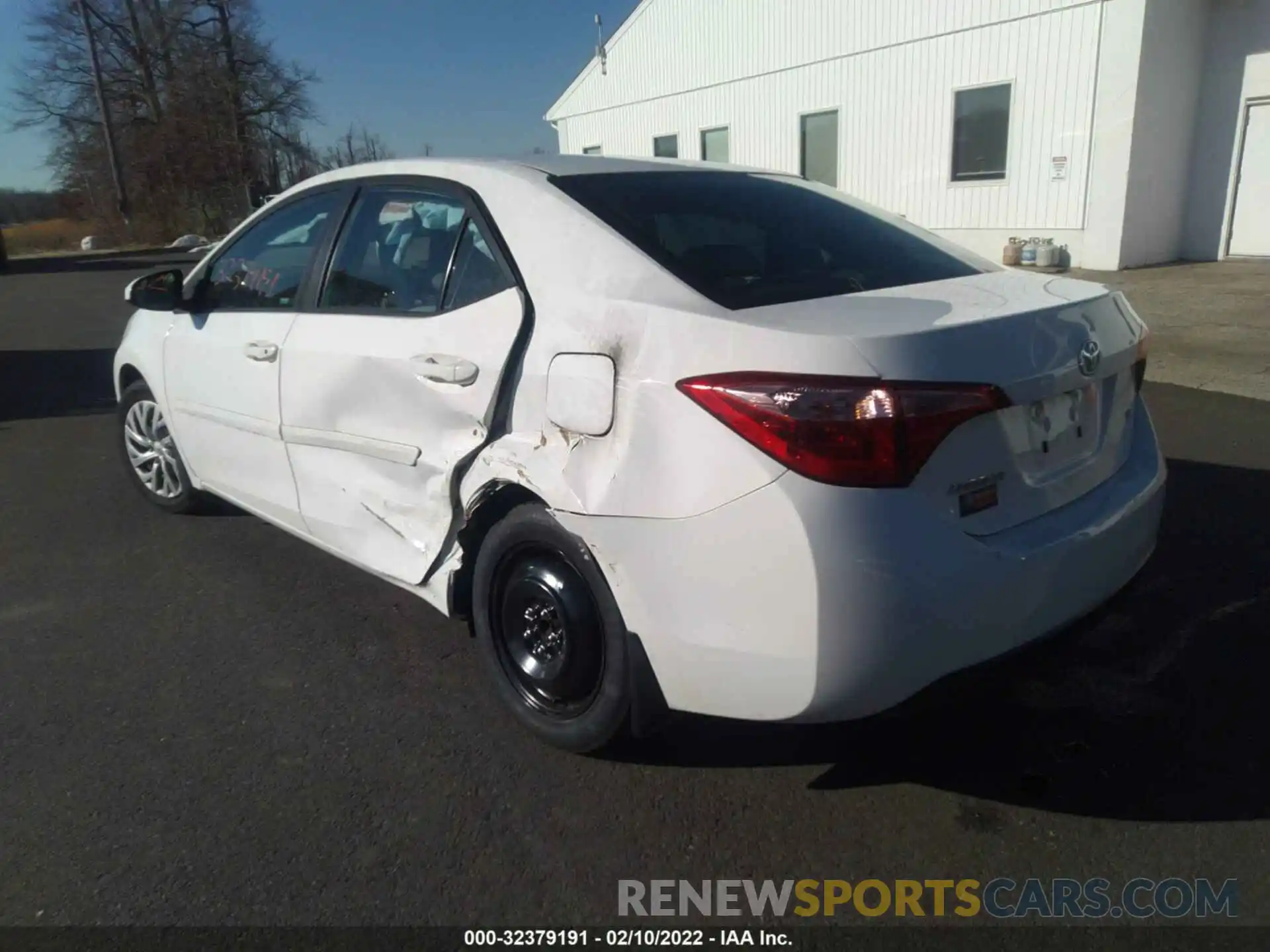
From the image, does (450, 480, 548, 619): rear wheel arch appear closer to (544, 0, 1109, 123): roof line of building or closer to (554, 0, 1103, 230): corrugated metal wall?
(554, 0, 1103, 230): corrugated metal wall

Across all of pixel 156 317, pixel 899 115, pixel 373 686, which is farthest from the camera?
pixel 899 115

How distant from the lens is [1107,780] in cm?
251

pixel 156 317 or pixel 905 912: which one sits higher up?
pixel 156 317

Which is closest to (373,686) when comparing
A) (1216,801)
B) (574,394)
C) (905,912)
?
(574,394)

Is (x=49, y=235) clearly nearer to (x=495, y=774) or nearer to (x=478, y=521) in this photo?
(x=478, y=521)

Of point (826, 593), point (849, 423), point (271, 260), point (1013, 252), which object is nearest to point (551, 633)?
point (826, 593)

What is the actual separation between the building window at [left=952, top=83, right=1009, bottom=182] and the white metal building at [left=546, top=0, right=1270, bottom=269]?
23mm

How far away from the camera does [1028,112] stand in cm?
1384

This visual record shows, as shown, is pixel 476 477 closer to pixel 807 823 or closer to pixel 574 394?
pixel 574 394

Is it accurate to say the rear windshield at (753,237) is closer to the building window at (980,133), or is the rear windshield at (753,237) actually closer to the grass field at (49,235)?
the building window at (980,133)

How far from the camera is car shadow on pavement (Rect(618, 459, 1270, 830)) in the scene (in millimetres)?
2379

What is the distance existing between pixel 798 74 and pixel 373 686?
1707 centimetres

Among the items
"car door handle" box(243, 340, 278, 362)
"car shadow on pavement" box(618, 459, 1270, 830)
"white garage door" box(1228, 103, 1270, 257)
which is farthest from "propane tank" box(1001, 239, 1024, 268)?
"car door handle" box(243, 340, 278, 362)

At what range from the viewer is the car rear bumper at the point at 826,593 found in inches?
77.0
